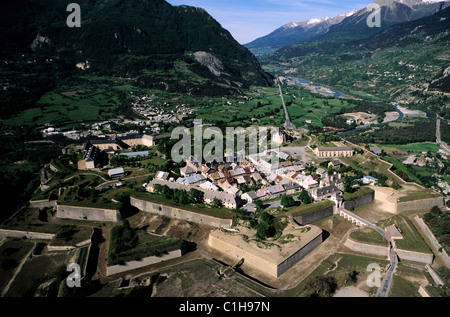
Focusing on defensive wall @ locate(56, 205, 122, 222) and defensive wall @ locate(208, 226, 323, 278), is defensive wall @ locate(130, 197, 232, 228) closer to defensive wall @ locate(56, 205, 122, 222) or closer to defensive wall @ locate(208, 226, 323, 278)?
defensive wall @ locate(208, 226, 323, 278)

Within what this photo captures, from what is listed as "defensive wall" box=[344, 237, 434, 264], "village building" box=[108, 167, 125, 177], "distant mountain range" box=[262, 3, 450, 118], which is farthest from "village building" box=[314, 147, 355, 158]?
"distant mountain range" box=[262, 3, 450, 118]

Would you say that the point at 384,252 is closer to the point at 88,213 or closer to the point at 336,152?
the point at 336,152

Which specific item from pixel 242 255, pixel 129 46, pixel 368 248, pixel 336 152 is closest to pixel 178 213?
pixel 242 255

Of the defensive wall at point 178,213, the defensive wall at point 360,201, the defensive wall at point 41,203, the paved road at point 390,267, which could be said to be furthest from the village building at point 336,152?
the defensive wall at point 41,203
